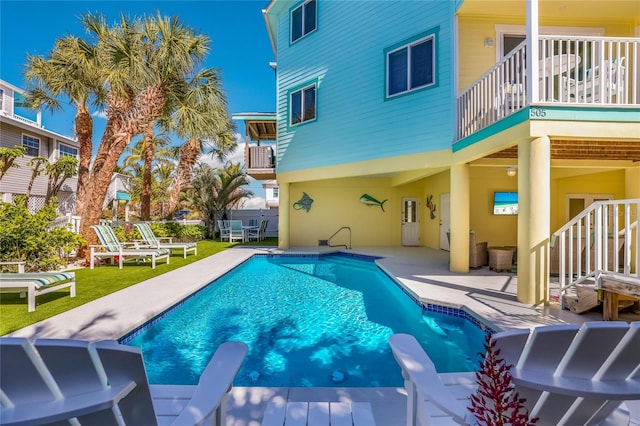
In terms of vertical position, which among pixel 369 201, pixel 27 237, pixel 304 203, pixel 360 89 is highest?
pixel 360 89

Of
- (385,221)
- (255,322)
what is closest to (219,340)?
(255,322)

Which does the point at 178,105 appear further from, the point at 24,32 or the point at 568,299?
the point at 568,299

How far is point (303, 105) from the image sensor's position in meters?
13.0

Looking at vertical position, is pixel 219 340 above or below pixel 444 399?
below

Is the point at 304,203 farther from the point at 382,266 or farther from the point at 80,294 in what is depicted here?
the point at 80,294

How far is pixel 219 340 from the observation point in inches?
200

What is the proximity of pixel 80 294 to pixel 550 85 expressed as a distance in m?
9.75

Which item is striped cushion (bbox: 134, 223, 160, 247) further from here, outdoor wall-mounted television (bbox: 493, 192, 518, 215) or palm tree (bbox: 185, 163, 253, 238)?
outdoor wall-mounted television (bbox: 493, 192, 518, 215)

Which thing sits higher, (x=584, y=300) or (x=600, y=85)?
(x=600, y=85)

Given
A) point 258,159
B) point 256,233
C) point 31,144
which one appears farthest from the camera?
point 31,144

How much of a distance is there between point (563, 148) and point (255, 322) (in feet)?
24.1

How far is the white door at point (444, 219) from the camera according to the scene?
42.6ft

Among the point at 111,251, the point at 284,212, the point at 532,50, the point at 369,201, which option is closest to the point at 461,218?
the point at 532,50

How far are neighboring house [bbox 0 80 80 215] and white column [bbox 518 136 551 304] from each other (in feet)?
74.7
